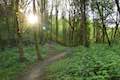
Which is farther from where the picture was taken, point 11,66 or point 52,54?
point 52,54

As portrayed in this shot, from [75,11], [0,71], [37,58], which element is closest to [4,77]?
[0,71]

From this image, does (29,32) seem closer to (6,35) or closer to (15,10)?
(6,35)

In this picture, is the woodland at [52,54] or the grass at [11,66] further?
the grass at [11,66]

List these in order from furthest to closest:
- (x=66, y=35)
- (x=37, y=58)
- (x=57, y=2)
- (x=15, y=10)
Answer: (x=66, y=35) < (x=57, y=2) < (x=37, y=58) < (x=15, y=10)

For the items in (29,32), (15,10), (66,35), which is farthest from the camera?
(66,35)

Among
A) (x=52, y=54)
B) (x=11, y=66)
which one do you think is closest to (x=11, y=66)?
(x=11, y=66)

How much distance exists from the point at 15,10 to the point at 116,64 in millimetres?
13997

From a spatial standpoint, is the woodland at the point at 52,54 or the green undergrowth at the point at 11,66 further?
the green undergrowth at the point at 11,66

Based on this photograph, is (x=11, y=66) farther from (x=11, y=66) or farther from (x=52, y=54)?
(x=52, y=54)

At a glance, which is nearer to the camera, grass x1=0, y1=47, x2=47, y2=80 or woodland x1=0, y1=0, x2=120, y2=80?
woodland x1=0, y1=0, x2=120, y2=80

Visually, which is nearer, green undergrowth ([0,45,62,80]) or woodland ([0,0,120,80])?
woodland ([0,0,120,80])

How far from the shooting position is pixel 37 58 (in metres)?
25.7

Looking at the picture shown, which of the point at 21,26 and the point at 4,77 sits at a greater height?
the point at 21,26

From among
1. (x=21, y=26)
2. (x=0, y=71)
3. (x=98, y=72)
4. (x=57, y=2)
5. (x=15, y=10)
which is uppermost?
(x=57, y=2)
